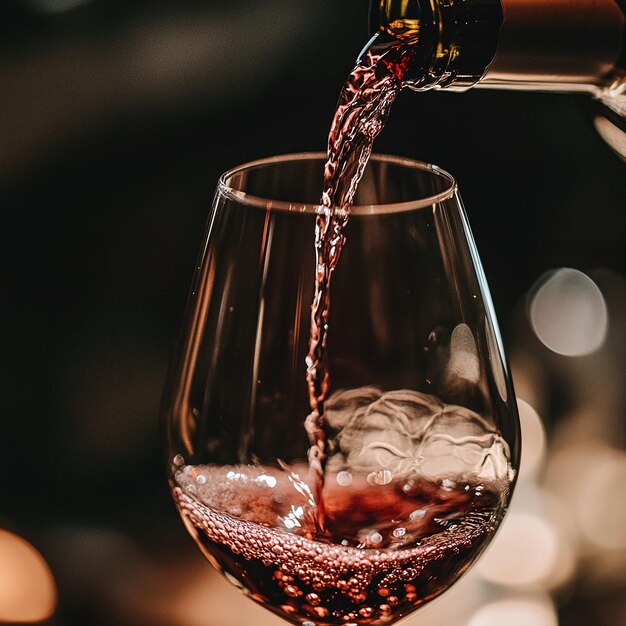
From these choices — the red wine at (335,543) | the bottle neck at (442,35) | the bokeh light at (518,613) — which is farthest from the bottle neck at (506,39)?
the bokeh light at (518,613)

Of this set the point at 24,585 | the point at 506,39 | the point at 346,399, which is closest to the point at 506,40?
the point at 506,39

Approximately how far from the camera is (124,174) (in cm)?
104

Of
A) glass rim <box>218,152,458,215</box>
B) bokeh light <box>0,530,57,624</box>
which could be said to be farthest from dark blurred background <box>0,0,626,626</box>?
glass rim <box>218,152,458,215</box>

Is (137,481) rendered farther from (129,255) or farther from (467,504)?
(467,504)

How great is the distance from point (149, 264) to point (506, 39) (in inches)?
25.9

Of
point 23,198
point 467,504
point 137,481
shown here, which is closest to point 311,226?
point 467,504

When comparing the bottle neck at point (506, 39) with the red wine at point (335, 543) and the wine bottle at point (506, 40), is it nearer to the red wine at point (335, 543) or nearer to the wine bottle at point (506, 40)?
the wine bottle at point (506, 40)

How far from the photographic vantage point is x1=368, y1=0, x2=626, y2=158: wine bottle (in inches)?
19.2

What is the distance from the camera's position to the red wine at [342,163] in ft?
1.58

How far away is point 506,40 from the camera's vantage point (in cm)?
49

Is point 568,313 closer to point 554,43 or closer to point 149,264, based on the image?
point 149,264

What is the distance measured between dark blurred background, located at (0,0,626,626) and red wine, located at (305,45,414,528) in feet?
1.42

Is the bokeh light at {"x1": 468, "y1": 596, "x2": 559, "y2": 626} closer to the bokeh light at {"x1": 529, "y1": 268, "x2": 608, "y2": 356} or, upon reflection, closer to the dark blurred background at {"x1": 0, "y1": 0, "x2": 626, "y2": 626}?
the dark blurred background at {"x1": 0, "y1": 0, "x2": 626, "y2": 626}

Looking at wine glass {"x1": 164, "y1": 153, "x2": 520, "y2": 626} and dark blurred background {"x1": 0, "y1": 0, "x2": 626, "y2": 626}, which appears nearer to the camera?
wine glass {"x1": 164, "y1": 153, "x2": 520, "y2": 626}
